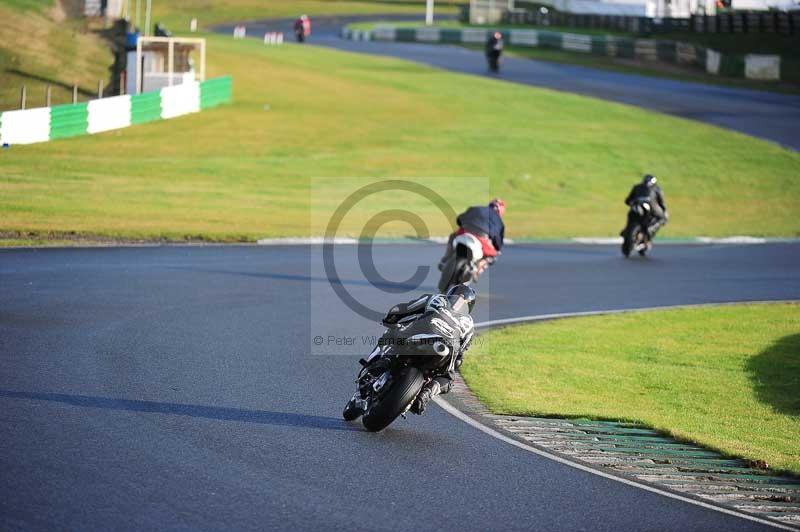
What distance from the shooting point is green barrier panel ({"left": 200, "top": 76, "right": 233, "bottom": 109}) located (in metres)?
39.0

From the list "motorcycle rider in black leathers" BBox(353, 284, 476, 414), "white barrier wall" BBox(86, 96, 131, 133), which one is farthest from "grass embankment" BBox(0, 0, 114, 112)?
"motorcycle rider in black leathers" BBox(353, 284, 476, 414)

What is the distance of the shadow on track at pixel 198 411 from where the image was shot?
9.62m

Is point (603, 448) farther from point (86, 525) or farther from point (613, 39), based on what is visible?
point (613, 39)

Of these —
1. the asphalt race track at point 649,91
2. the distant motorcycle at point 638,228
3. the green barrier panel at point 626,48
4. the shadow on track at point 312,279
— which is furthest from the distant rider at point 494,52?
the shadow on track at point 312,279

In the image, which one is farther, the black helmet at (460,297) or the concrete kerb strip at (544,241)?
the concrete kerb strip at (544,241)

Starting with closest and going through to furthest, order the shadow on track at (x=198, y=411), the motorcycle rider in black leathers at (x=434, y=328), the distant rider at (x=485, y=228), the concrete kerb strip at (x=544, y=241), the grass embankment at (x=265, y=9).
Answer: the motorcycle rider in black leathers at (x=434, y=328), the shadow on track at (x=198, y=411), the distant rider at (x=485, y=228), the concrete kerb strip at (x=544, y=241), the grass embankment at (x=265, y=9)

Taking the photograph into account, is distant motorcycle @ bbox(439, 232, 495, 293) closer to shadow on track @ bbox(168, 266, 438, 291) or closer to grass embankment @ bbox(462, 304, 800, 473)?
grass embankment @ bbox(462, 304, 800, 473)

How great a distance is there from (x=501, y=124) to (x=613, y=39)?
2749cm

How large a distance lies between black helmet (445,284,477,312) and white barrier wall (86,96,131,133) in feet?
81.3

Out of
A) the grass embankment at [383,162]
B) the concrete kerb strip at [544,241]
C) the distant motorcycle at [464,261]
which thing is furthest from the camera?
the grass embankment at [383,162]

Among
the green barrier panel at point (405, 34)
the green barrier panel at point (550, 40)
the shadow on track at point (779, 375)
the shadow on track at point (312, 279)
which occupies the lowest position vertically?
the shadow on track at point (779, 375)

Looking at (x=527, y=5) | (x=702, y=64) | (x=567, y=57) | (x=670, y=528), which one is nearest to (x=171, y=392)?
(x=670, y=528)

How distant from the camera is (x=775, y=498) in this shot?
27.9ft

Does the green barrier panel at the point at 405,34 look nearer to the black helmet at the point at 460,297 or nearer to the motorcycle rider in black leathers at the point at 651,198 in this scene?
the motorcycle rider in black leathers at the point at 651,198
